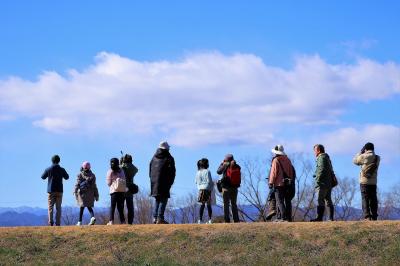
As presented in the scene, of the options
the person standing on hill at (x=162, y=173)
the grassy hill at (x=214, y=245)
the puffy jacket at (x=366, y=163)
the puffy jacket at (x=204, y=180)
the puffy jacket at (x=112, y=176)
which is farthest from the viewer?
the puffy jacket at (x=204, y=180)

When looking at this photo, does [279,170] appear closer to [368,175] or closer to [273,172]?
[273,172]

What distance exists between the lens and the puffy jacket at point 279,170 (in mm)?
19609

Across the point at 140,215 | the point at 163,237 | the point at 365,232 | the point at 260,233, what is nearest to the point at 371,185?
the point at 365,232

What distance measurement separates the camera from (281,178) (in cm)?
1962

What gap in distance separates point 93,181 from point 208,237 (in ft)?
14.6

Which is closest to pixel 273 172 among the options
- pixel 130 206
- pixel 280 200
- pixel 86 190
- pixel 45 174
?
pixel 280 200

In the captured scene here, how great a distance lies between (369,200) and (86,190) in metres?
7.56

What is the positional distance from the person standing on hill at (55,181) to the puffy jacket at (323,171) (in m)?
6.81

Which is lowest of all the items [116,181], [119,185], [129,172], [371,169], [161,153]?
[371,169]

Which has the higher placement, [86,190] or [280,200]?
[86,190]

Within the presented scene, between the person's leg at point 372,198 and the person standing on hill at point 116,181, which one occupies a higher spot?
the person standing on hill at point 116,181

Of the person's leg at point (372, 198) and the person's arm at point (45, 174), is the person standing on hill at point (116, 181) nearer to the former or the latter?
the person's arm at point (45, 174)

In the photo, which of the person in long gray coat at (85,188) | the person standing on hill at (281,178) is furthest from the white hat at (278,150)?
the person in long gray coat at (85,188)

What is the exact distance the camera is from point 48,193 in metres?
21.5
